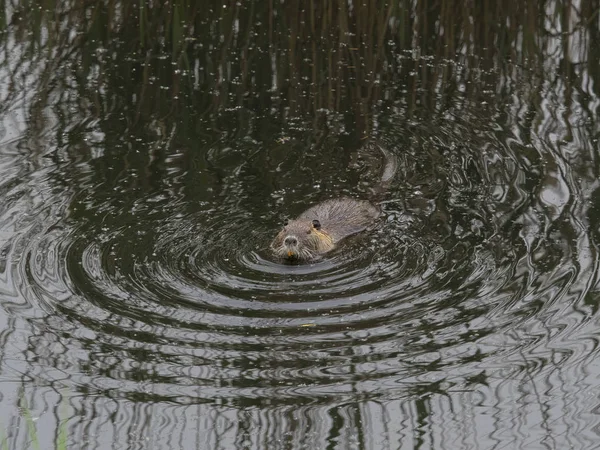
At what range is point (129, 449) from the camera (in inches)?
189

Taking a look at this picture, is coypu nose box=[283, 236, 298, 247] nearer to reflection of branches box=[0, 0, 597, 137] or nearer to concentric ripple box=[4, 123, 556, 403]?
concentric ripple box=[4, 123, 556, 403]

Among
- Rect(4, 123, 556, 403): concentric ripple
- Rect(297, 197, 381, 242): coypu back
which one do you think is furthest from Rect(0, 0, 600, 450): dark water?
Rect(297, 197, 381, 242): coypu back

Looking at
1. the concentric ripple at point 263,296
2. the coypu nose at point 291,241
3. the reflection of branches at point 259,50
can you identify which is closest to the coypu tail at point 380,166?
the concentric ripple at point 263,296

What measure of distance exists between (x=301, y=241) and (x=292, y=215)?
0.87 m

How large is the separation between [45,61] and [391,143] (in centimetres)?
334

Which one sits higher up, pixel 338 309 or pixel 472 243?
pixel 472 243

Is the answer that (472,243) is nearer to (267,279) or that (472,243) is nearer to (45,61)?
(267,279)

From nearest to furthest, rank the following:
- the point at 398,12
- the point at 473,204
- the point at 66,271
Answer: the point at 66,271, the point at 473,204, the point at 398,12

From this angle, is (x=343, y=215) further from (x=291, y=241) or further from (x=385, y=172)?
(x=291, y=241)

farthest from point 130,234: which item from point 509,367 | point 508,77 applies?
point 508,77

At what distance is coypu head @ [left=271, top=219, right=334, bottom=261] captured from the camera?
6648 mm

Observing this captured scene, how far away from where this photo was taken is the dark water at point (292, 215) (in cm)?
512

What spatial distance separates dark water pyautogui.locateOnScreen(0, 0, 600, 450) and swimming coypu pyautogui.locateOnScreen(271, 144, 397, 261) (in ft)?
0.37

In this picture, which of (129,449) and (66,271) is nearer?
(129,449)
